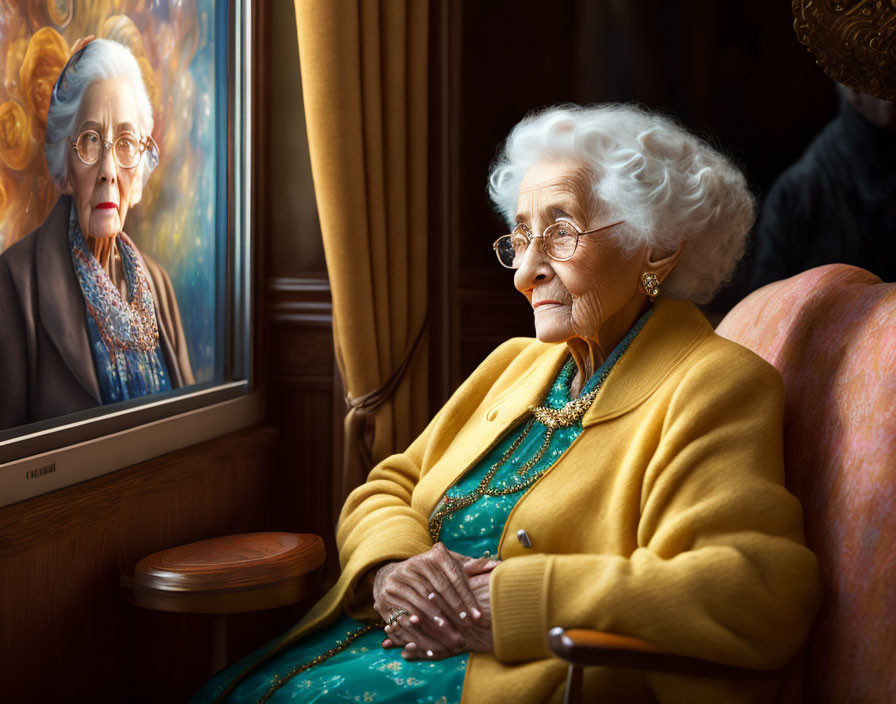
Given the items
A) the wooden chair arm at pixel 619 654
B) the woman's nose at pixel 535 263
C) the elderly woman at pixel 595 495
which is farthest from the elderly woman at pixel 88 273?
the wooden chair arm at pixel 619 654

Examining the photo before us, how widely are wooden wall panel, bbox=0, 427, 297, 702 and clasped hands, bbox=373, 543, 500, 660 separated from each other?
2.22 feet

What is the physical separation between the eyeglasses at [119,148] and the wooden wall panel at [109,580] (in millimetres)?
682

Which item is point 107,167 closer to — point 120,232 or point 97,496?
point 120,232

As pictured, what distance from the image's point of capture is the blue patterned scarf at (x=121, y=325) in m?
1.92

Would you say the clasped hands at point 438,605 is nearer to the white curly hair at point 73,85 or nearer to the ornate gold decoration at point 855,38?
the white curly hair at point 73,85

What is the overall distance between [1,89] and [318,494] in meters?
1.59

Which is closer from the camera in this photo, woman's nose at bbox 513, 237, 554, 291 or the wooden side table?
woman's nose at bbox 513, 237, 554, 291

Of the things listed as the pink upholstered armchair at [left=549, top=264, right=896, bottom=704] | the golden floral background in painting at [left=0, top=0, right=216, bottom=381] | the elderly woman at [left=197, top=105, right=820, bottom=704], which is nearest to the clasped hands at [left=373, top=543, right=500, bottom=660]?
the elderly woman at [left=197, top=105, right=820, bottom=704]

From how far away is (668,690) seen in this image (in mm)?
1396

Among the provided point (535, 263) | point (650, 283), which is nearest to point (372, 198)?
point (535, 263)

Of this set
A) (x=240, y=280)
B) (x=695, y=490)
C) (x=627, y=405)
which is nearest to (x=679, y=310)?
(x=627, y=405)

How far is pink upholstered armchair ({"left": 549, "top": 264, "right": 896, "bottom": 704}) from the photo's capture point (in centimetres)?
134

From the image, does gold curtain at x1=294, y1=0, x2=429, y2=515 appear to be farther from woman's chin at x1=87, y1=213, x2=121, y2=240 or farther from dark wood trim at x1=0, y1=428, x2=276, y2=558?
woman's chin at x1=87, y1=213, x2=121, y2=240

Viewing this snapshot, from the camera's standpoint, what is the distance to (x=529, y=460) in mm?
1716
